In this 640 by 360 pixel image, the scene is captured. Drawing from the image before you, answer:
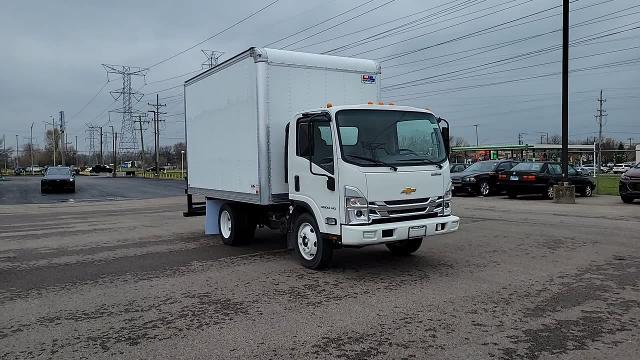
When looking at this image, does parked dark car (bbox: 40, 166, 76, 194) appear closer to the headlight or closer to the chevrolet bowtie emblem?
the headlight

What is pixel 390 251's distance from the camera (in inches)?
365

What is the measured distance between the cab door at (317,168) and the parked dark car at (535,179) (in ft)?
53.2

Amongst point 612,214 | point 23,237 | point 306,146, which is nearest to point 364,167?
point 306,146

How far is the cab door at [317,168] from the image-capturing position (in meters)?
7.07

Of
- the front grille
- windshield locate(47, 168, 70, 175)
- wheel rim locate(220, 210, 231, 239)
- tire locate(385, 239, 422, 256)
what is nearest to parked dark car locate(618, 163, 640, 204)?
tire locate(385, 239, 422, 256)

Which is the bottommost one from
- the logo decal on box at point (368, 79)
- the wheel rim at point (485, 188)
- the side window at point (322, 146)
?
the wheel rim at point (485, 188)

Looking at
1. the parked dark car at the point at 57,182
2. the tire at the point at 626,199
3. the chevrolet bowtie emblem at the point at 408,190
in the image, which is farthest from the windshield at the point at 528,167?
the parked dark car at the point at 57,182

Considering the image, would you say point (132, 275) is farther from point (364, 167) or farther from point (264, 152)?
point (364, 167)

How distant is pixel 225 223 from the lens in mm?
10539

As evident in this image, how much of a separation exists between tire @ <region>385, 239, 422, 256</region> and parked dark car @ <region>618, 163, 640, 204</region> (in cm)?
1299

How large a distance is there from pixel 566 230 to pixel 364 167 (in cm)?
712

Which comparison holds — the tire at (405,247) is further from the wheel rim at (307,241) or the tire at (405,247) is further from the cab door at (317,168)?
the cab door at (317,168)

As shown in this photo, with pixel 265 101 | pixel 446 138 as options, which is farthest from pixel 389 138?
pixel 265 101

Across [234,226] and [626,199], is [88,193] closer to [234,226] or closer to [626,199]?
[234,226]
